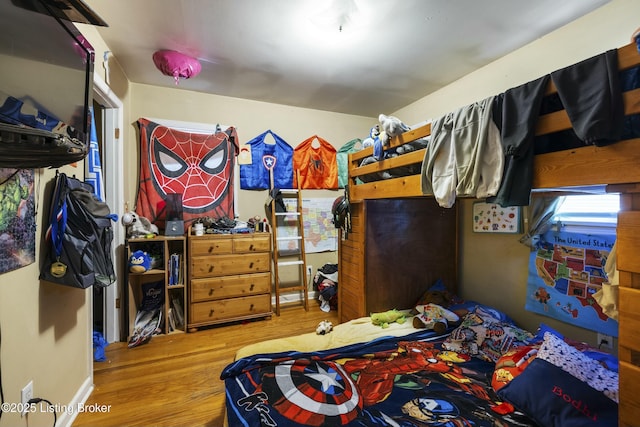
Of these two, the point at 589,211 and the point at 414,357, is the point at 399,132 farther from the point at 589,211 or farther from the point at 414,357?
the point at 414,357

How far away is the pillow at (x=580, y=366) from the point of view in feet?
4.00

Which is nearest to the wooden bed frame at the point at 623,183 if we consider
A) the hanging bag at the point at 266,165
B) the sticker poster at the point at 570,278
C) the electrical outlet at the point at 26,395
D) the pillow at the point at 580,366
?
the pillow at the point at 580,366

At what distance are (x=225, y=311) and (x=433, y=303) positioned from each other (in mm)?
1999

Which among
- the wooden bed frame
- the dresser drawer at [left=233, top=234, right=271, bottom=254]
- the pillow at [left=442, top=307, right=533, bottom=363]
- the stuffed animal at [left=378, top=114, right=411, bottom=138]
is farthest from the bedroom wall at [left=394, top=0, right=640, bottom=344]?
the dresser drawer at [left=233, top=234, right=271, bottom=254]

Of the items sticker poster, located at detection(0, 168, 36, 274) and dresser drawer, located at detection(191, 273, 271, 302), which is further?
dresser drawer, located at detection(191, 273, 271, 302)

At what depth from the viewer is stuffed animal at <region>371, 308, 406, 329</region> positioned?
2.11 metres

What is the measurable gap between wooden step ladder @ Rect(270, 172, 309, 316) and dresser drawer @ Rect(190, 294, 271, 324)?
0.24 meters

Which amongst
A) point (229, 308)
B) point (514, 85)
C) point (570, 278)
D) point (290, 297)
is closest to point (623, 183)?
point (570, 278)

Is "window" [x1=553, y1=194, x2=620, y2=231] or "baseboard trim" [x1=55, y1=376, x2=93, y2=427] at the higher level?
"window" [x1=553, y1=194, x2=620, y2=231]

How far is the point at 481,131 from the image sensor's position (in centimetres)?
125

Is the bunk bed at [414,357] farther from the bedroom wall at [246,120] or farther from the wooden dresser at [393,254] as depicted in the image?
the bedroom wall at [246,120]

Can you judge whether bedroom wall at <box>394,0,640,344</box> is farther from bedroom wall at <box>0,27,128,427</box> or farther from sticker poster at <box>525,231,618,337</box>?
bedroom wall at <box>0,27,128,427</box>

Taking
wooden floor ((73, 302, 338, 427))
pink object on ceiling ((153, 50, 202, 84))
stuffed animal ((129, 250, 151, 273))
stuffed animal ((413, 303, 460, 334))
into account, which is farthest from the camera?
stuffed animal ((129, 250, 151, 273))

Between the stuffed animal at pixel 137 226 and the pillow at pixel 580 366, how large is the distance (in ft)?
10.0
